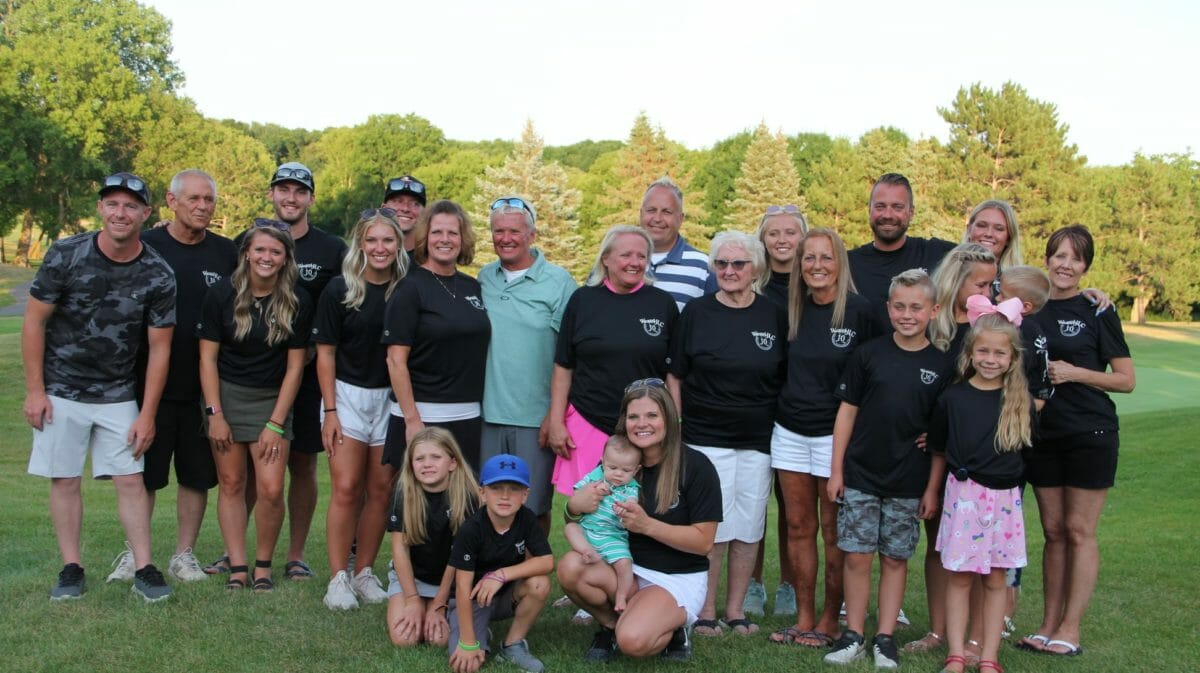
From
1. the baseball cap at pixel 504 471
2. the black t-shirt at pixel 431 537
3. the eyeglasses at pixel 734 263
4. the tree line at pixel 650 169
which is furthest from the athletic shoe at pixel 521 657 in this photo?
the tree line at pixel 650 169

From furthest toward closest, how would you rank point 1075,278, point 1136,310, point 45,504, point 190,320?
point 1136,310 < point 45,504 < point 190,320 < point 1075,278

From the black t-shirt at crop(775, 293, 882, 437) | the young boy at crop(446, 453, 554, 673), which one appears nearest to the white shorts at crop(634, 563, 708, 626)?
the young boy at crop(446, 453, 554, 673)

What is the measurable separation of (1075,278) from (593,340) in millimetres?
2612

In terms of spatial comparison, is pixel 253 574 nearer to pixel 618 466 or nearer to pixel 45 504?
pixel 618 466

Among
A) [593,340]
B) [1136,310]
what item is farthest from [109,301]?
[1136,310]

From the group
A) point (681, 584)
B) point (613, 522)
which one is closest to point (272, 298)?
point (613, 522)

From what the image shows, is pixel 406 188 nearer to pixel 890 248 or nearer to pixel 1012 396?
pixel 890 248

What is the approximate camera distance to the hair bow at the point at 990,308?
4.73 m

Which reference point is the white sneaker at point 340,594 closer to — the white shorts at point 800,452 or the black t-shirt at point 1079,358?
the white shorts at point 800,452

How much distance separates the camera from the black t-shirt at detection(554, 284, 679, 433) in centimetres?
541

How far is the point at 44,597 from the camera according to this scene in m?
5.45

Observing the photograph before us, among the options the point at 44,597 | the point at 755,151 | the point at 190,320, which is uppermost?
the point at 755,151

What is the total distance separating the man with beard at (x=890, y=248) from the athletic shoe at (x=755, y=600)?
6.39ft

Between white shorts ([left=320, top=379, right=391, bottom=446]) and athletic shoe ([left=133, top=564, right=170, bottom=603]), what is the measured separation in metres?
1.27
